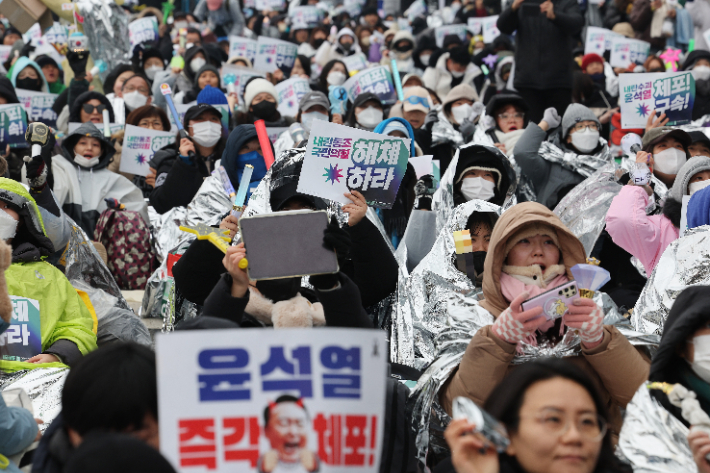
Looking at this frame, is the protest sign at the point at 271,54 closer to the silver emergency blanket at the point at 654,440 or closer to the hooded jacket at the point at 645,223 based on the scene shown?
the hooded jacket at the point at 645,223

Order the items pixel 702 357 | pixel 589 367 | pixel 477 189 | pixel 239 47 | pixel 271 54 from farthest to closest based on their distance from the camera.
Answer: pixel 271 54, pixel 239 47, pixel 477 189, pixel 589 367, pixel 702 357

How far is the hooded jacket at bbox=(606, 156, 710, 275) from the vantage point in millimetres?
A: 5582

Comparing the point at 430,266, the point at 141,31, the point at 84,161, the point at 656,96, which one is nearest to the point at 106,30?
the point at 141,31

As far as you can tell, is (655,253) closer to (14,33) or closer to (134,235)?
(134,235)

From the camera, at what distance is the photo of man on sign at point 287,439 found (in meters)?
2.51

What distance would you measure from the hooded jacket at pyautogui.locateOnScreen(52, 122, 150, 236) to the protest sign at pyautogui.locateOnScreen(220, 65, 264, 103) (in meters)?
3.67

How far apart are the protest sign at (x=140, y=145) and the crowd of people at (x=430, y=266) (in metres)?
0.10

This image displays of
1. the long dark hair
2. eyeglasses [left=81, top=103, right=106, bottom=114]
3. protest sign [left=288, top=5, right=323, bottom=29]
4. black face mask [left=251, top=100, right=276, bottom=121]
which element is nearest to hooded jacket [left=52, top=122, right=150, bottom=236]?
black face mask [left=251, top=100, right=276, bottom=121]

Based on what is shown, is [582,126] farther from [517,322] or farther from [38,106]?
[38,106]

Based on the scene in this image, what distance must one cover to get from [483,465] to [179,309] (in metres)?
2.40

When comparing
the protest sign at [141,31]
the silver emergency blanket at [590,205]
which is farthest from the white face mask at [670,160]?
the protest sign at [141,31]

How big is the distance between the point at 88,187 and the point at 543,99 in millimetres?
4640

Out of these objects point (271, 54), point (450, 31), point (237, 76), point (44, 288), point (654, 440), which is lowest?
point (654, 440)

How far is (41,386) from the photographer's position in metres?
4.23
